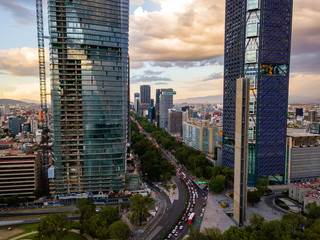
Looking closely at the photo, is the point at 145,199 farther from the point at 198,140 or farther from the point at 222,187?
the point at 198,140

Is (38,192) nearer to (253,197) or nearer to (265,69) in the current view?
(253,197)

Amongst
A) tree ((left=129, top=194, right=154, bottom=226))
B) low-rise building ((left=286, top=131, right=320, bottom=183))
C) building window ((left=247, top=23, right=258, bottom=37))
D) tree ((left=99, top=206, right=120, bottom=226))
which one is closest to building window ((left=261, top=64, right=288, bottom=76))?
building window ((left=247, top=23, right=258, bottom=37))

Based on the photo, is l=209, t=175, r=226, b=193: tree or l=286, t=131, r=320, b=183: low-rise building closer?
l=209, t=175, r=226, b=193: tree

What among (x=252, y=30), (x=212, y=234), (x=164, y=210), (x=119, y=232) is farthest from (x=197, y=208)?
(x=252, y=30)

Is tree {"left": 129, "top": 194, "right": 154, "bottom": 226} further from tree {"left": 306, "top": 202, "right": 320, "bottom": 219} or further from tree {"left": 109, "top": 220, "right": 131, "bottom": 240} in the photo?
tree {"left": 306, "top": 202, "right": 320, "bottom": 219}

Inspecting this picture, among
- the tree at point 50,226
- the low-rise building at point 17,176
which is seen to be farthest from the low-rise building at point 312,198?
the low-rise building at point 17,176

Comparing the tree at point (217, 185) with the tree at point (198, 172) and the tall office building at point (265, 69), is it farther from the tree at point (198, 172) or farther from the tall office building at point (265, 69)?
the tall office building at point (265, 69)
